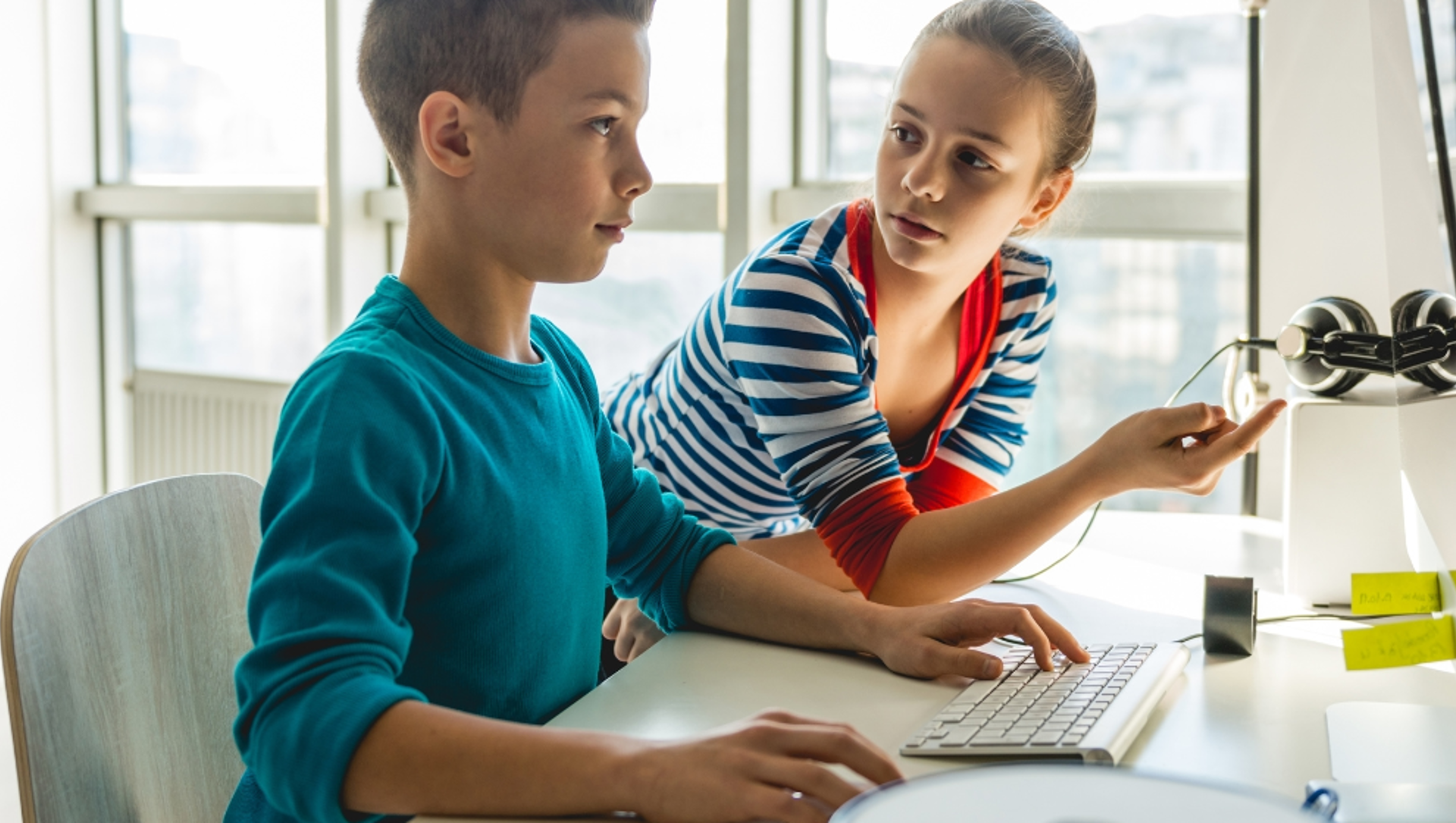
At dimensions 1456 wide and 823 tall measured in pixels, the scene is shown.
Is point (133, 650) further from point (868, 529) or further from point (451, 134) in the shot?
point (868, 529)

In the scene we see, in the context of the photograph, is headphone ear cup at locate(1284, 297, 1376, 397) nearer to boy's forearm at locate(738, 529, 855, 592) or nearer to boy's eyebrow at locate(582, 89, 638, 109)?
boy's forearm at locate(738, 529, 855, 592)

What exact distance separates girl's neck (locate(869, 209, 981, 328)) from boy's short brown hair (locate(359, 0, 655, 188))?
42 centimetres

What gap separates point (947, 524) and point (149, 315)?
297cm

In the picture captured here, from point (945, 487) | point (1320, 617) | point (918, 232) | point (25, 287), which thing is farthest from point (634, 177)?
point (25, 287)

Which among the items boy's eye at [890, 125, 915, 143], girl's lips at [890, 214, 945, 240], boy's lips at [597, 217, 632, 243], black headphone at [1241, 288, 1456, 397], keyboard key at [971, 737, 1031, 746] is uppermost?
boy's eye at [890, 125, 915, 143]

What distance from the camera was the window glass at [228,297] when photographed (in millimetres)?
3062

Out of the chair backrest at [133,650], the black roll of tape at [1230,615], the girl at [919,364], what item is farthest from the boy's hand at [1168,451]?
the chair backrest at [133,650]

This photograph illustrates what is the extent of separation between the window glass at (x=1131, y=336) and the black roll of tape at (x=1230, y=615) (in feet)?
3.49

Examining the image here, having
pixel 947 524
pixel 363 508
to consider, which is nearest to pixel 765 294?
pixel 947 524

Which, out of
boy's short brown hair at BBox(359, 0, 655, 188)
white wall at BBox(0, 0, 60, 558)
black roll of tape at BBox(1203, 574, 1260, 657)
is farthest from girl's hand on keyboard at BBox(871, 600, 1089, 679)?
white wall at BBox(0, 0, 60, 558)

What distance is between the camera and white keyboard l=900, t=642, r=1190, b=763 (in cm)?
69

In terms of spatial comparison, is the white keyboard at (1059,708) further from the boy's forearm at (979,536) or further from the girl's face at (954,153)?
the girl's face at (954,153)

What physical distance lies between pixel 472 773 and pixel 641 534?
40cm

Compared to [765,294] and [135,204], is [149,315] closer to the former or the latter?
[135,204]
